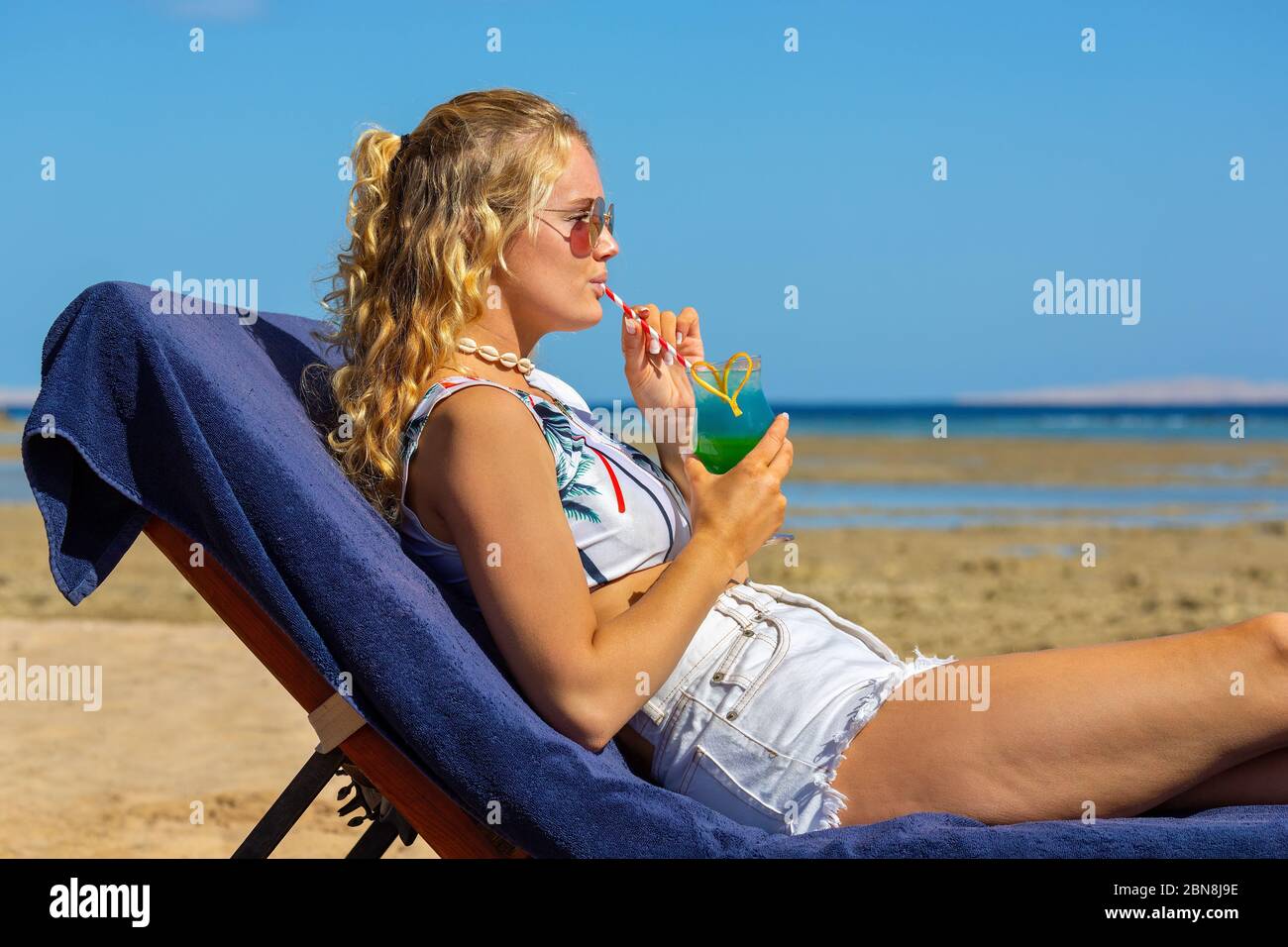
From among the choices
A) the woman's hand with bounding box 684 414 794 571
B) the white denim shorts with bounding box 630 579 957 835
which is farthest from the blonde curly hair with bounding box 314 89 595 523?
the white denim shorts with bounding box 630 579 957 835

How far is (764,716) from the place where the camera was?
2.29 m

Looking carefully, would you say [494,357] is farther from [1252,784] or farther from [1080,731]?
[1252,784]

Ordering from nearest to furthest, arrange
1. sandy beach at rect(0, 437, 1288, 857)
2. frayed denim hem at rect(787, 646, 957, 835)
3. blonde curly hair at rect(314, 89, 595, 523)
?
frayed denim hem at rect(787, 646, 957, 835), blonde curly hair at rect(314, 89, 595, 523), sandy beach at rect(0, 437, 1288, 857)

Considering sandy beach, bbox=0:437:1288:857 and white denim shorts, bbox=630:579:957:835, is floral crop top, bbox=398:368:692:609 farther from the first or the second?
sandy beach, bbox=0:437:1288:857

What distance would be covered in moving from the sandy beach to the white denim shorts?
0.56 metres

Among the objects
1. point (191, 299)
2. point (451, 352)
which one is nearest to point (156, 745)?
point (191, 299)

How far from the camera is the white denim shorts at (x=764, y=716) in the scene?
7.48 ft

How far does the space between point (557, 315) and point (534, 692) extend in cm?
76

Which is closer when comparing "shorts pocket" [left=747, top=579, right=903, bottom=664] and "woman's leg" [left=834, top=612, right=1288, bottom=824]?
"woman's leg" [left=834, top=612, right=1288, bottom=824]

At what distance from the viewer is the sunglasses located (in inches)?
99.0

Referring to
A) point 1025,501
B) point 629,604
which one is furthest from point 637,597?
point 1025,501

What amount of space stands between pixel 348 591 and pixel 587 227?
0.84m

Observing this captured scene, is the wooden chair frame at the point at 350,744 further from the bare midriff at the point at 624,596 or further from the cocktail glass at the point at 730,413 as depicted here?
the cocktail glass at the point at 730,413
